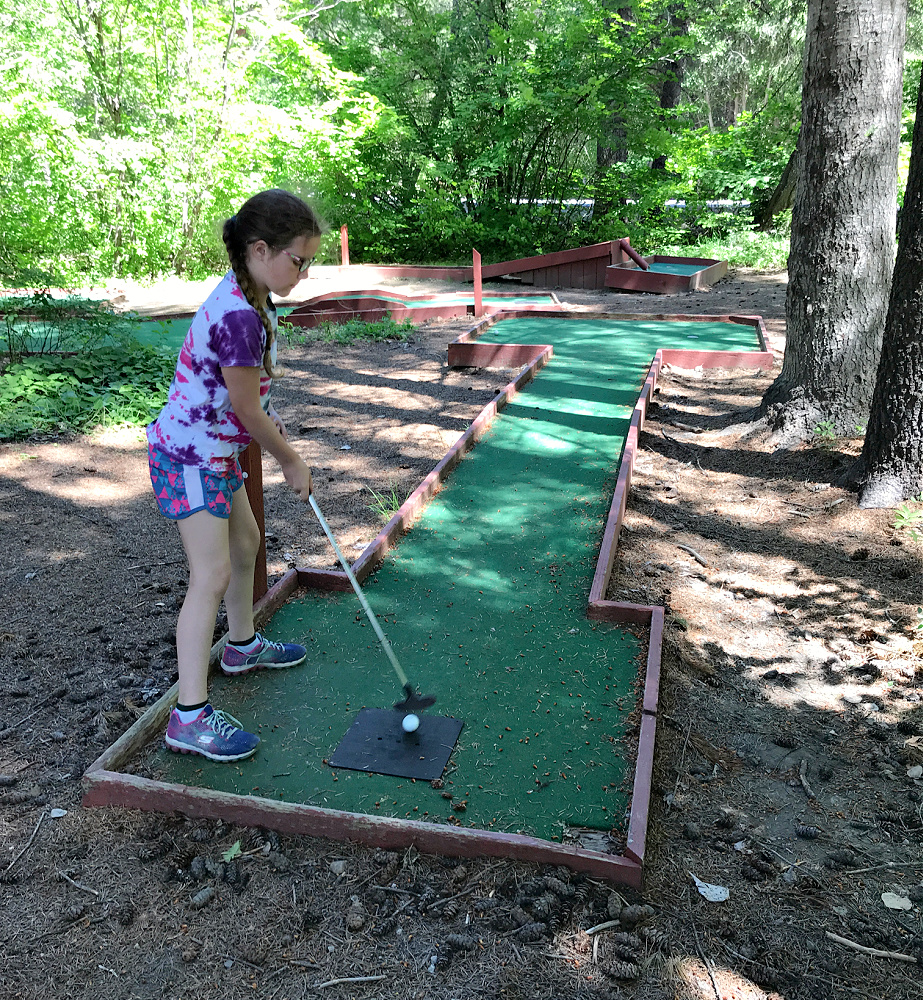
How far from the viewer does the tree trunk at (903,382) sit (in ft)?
13.3

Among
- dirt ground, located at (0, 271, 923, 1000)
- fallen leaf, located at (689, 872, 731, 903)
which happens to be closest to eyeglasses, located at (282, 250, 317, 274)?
dirt ground, located at (0, 271, 923, 1000)

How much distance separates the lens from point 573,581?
3832mm

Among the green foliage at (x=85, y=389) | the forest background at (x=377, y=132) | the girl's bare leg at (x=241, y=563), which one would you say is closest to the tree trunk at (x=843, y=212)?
the girl's bare leg at (x=241, y=563)

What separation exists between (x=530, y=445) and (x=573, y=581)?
6.72 ft

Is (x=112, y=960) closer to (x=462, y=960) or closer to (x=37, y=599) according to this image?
(x=462, y=960)

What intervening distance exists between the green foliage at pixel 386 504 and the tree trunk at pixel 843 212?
2610 mm

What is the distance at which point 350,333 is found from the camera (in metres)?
10.2

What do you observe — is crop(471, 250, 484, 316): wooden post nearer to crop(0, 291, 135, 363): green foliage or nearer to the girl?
crop(0, 291, 135, 363): green foliage

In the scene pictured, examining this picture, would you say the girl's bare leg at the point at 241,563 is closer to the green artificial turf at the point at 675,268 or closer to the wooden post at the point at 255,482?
the wooden post at the point at 255,482

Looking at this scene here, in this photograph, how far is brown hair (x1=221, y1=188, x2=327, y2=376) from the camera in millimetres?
2289

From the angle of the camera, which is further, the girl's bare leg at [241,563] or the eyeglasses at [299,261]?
the girl's bare leg at [241,563]

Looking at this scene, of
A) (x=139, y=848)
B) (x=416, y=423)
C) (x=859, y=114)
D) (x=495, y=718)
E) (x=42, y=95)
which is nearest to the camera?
(x=139, y=848)

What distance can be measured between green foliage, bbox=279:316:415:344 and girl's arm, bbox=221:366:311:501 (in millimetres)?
7739

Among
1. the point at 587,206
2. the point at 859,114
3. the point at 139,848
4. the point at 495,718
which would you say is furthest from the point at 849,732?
the point at 587,206
